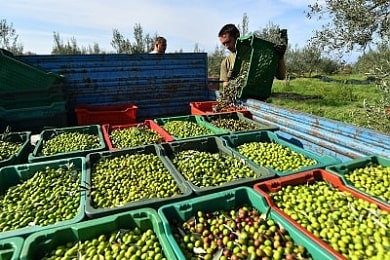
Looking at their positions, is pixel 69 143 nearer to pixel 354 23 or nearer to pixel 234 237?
pixel 234 237

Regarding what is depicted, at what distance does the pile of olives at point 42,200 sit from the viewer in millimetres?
1917

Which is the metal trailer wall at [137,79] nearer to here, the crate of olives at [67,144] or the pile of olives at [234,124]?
the crate of olives at [67,144]

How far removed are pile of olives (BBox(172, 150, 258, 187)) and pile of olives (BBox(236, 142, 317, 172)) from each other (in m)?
0.23

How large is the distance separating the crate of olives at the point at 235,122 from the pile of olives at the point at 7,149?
7.68ft

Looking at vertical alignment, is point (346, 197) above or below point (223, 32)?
below

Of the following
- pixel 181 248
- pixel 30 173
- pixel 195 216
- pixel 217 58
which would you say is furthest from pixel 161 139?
pixel 217 58

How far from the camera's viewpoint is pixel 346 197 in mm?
1971

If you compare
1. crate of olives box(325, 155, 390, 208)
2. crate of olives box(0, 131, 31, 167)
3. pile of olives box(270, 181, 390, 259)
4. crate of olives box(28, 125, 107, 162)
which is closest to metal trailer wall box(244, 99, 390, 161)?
crate of olives box(325, 155, 390, 208)

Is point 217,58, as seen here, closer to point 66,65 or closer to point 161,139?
point 66,65

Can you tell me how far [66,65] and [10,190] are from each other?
9.88 ft

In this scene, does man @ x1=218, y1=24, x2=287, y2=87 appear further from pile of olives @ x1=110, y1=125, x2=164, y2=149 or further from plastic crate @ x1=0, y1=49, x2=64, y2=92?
plastic crate @ x1=0, y1=49, x2=64, y2=92

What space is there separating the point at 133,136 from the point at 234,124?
133 centimetres

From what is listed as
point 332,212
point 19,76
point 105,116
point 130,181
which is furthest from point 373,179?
point 19,76

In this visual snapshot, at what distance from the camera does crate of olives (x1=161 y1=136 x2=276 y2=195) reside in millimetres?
2248
